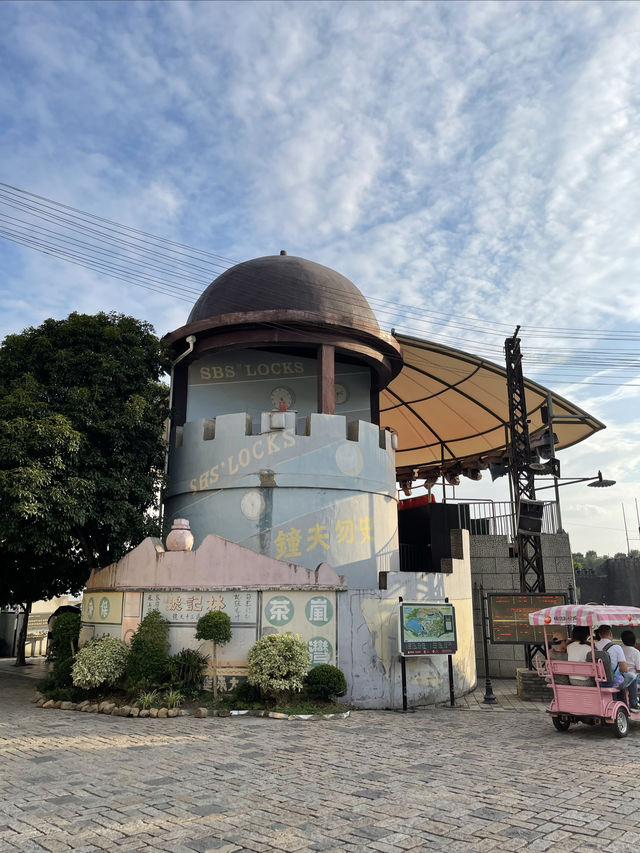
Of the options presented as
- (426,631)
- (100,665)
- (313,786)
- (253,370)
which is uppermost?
(253,370)

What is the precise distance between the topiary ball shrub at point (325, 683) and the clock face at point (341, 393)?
10.7 m

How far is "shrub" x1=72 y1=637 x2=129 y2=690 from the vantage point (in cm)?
1441

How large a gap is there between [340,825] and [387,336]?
16184mm

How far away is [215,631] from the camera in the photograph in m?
13.8

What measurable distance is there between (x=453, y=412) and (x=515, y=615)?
1317cm

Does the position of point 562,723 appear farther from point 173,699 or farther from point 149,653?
point 149,653

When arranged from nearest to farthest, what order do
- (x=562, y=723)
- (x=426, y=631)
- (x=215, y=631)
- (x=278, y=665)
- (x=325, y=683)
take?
(x=562, y=723) → (x=278, y=665) → (x=325, y=683) → (x=215, y=631) → (x=426, y=631)

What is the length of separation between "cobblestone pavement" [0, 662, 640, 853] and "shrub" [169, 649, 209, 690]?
52.0 inches

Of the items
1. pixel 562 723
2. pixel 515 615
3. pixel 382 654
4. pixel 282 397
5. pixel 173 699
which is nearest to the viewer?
pixel 562 723

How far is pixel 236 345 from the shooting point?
19719 millimetres

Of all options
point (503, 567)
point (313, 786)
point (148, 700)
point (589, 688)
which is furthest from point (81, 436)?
point (503, 567)

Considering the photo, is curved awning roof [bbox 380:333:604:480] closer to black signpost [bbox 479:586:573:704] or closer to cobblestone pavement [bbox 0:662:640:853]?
black signpost [bbox 479:586:573:704]

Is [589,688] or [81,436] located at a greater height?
[81,436]

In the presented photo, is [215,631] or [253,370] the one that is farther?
[253,370]
